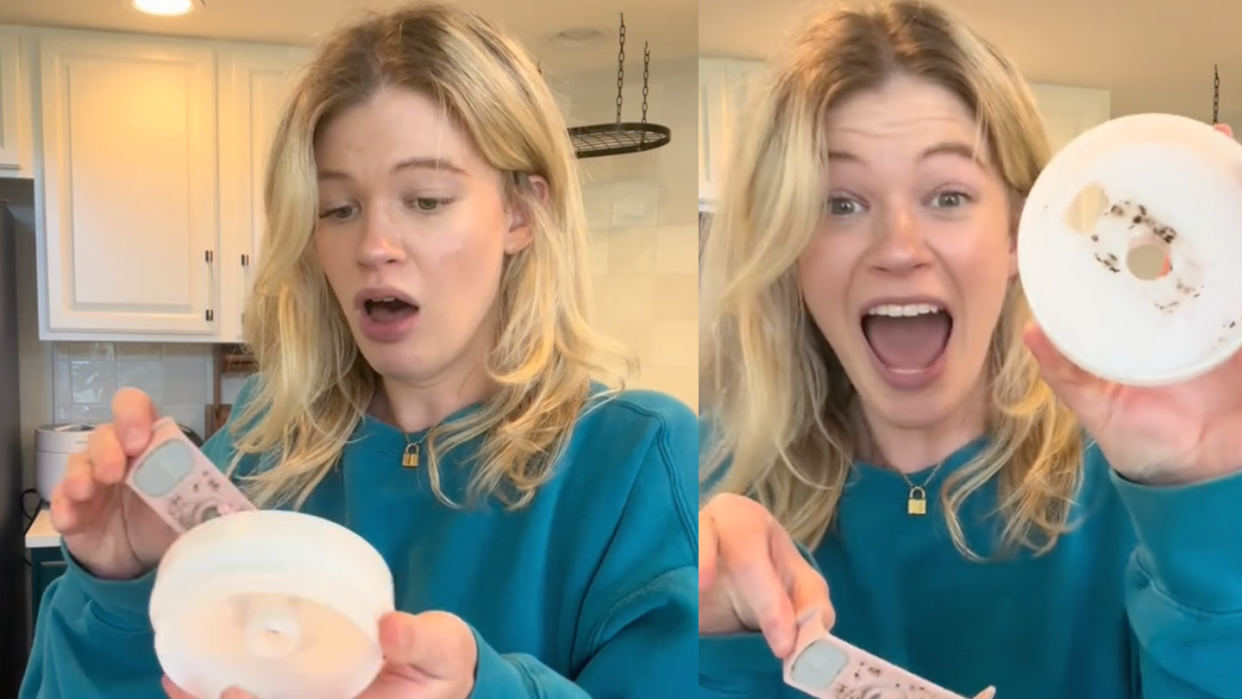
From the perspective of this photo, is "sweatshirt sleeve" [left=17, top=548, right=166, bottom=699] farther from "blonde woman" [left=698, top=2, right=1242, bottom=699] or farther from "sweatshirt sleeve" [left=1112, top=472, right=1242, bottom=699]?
"sweatshirt sleeve" [left=1112, top=472, right=1242, bottom=699]

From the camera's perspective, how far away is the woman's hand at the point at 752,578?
374 mm

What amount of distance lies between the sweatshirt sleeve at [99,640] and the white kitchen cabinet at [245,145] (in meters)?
0.11

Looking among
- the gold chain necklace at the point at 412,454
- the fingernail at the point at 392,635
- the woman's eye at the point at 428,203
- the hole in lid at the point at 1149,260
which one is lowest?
the fingernail at the point at 392,635

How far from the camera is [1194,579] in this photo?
30 centimetres

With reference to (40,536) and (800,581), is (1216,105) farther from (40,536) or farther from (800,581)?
(40,536)

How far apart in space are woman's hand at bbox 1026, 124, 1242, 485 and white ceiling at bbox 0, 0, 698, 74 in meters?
0.25

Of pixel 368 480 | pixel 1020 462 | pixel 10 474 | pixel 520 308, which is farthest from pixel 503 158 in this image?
pixel 10 474

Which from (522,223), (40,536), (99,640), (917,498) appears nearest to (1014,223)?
(917,498)

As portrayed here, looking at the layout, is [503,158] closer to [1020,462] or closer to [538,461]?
[538,461]

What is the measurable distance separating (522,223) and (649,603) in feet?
0.71

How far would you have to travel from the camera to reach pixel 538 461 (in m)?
0.47

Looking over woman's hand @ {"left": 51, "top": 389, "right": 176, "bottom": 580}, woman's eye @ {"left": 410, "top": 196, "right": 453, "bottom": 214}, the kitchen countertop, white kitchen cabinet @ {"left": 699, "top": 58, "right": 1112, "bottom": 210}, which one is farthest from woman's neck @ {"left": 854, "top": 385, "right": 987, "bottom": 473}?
the kitchen countertop

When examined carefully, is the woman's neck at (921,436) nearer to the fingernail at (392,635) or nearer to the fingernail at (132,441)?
the fingernail at (392,635)

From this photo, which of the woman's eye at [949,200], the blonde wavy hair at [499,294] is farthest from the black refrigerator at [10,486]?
the woman's eye at [949,200]
